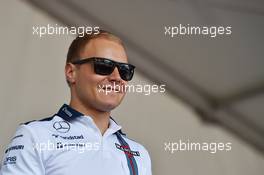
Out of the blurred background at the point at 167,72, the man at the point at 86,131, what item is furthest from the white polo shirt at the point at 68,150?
the blurred background at the point at 167,72

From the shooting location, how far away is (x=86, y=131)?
0.79 meters

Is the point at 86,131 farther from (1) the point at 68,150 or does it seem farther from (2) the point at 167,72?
(2) the point at 167,72

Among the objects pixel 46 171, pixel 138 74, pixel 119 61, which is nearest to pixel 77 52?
pixel 119 61

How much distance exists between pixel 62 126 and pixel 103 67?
0.13 m

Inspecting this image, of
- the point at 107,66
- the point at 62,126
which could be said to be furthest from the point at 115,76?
the point at 62,126

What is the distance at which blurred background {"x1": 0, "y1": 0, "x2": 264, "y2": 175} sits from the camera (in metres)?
1.29

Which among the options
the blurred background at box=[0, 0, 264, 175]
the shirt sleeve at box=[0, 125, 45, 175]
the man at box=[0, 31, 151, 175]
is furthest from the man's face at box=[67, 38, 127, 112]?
the blurred background at box=[0, 0, 264, 175]

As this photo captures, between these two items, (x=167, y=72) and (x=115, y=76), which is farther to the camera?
(x=167, y=72)

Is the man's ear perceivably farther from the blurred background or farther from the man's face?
the blurred background

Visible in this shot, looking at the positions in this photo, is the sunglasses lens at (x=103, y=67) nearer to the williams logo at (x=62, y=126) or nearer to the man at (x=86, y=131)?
the man at (x=86, y=131)

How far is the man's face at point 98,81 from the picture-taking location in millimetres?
775

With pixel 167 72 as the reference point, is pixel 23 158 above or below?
below

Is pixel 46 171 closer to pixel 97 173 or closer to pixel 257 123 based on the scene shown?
pixel 97 173

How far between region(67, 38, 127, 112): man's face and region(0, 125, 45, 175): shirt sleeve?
0.13 metres
